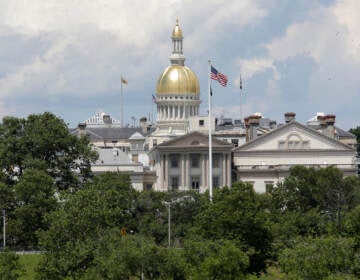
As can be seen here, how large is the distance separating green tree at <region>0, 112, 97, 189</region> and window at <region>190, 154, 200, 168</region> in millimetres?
38749

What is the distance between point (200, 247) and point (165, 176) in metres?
92.0

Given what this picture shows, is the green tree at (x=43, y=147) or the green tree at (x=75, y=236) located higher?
the green tree at (x=43, y=147)

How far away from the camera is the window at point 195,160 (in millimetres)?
196750

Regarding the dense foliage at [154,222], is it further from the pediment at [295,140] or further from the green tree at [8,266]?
the pediment at [295,140]

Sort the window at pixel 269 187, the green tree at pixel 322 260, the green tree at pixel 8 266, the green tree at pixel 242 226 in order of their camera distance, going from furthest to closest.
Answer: the window at pixel 269 187 < the green tree at pixel 242 226 < the green tree at pixel 8 266 < the green tree at pixel 322 260

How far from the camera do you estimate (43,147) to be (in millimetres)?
156125

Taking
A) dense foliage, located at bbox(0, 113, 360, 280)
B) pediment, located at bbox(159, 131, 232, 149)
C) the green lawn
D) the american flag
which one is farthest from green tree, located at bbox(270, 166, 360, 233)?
pediment, located at bbox(159, 131, 232, 149)

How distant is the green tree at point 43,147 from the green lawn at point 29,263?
2149 cm

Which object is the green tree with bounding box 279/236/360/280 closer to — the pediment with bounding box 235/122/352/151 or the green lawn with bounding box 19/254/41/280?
the green lawn with bounding box 19/254/41/280

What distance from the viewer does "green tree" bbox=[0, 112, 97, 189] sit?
156 metres

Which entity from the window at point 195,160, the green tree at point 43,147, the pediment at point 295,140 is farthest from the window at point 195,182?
the green tree at point 43,147

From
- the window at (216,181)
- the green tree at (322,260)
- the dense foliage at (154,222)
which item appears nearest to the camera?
the green tree at (322,260)

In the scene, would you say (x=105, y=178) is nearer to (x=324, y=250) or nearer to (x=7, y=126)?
(x=7, y=126)

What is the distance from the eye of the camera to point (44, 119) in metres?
157
